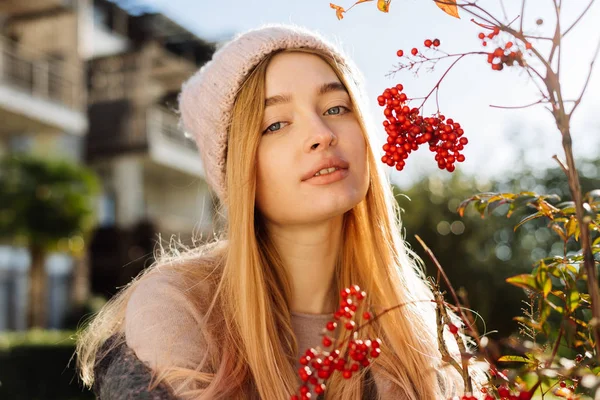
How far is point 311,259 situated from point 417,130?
101 centimetres

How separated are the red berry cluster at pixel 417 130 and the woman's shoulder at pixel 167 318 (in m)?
0.79

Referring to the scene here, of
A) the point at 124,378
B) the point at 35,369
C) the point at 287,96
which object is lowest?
the point at 35,369

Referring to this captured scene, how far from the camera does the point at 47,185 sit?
10172 mm

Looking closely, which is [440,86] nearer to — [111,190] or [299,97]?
[299,97]

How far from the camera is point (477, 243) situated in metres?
8.35

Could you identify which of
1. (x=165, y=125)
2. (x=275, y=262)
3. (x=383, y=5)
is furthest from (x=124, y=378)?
(x=165, y=125)

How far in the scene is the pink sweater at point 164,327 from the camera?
1742 millimetres

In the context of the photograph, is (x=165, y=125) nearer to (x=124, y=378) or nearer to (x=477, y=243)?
(x=477, y=243)

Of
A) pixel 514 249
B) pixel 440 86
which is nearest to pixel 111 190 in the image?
pixel 514 249

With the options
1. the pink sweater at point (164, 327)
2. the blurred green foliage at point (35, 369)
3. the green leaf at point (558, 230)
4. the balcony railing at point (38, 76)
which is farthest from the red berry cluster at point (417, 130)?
the balcony railing at point (38, 76)

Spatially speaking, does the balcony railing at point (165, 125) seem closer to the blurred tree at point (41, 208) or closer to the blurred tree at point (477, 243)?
the blurred tree at point (41, 208)

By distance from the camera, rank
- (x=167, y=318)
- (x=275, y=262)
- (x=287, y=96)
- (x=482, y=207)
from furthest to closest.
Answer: (x=275, y=262) < (x=287, y=96) < (x=167, y=318) < (x=482, y=207)

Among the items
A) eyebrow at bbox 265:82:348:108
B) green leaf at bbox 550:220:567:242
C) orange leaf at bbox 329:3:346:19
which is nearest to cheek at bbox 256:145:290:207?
eyebrow at bbox 265:82:348:108

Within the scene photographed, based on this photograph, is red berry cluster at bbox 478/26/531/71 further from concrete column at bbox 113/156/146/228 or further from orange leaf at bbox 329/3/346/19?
concrete column at bbox 113/156/146/228
